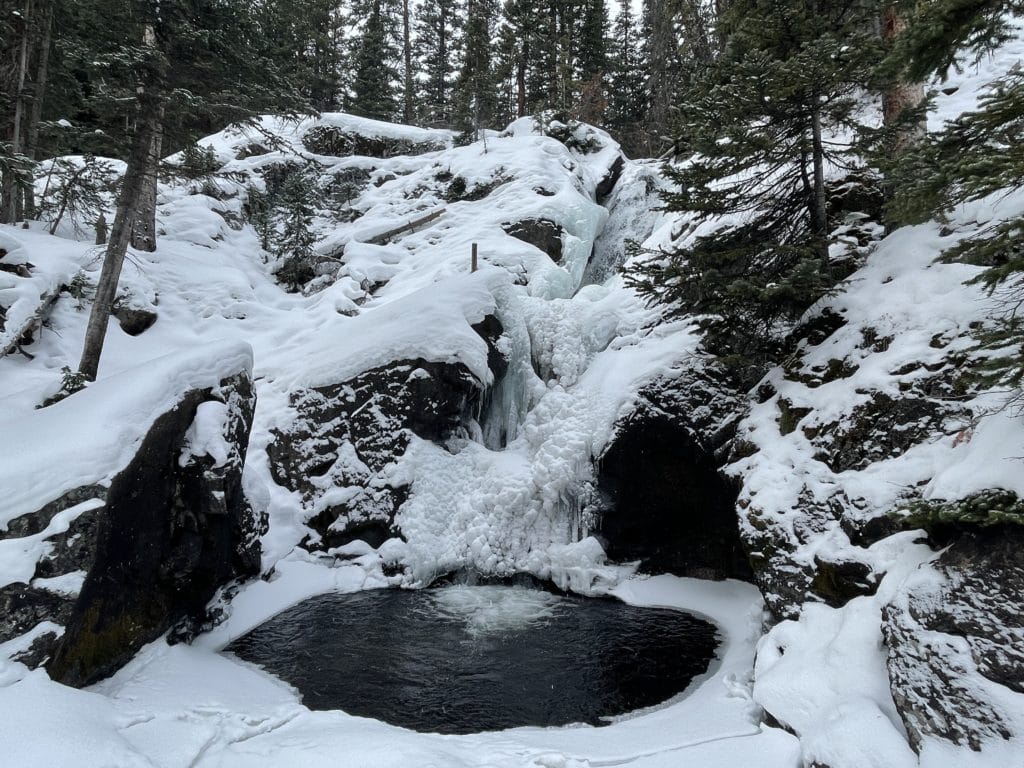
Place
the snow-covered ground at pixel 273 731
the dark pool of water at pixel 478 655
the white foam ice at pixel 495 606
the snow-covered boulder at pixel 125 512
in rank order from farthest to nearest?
1. the white foam ice at pixel 495 606
2. the dark pool of water at pixel 478 655
3. the snow-covered boulder at pixel 125 512
4. the snow-covered ground at pixel 273 731

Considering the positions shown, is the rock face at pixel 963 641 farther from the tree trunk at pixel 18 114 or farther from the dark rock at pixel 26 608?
the tree trunk at pixel 18 114

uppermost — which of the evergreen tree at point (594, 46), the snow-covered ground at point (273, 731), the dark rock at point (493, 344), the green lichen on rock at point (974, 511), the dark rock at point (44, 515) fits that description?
the evergreen tree at point (594, 46)

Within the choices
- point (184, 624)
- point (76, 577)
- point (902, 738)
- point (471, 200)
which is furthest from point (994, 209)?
point (471, 200)

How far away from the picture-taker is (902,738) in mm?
3680

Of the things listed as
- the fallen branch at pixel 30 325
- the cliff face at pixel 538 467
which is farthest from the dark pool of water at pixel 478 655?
the fallen branch at pixel 30 325

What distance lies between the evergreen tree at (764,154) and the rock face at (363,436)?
4979 millimetres

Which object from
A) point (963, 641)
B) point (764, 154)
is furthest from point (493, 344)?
point (963, 641)

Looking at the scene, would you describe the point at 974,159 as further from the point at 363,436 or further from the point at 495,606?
the point at 363,436

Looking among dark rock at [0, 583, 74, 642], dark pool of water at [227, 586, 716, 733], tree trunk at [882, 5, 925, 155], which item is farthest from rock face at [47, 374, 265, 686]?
tree trunk at [882, 5, 925, 155]

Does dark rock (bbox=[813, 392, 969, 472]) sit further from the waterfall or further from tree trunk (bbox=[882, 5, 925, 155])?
the waterfall

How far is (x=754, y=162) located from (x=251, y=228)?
20486 mm

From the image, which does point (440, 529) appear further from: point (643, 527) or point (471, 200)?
point (471, 200)

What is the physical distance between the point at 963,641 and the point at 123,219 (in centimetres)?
1267

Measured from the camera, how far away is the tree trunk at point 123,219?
385 inches
